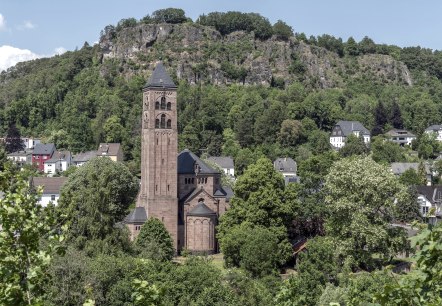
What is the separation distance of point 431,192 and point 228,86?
220 ft

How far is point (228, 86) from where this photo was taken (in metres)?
144

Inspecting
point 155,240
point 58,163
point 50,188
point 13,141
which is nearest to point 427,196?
point 155,240

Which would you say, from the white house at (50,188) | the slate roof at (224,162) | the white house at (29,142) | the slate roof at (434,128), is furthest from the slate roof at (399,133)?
the white house at (50,188)

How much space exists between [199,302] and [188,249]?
26.6 metres

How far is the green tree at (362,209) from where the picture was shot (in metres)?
46.2

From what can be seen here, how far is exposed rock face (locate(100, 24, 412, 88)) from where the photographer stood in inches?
5684

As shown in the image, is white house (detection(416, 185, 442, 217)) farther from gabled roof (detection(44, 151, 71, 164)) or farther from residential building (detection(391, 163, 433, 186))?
gabled roof (detection(44, 151, 71, 164))

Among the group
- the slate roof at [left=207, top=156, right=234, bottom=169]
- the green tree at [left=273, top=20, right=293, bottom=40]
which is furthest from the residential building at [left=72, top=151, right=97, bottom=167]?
the green tree at [left=273, top=20, right=293, bottom=40]

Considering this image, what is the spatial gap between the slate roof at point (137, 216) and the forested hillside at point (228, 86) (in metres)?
38.3

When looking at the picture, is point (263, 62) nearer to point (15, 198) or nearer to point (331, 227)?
point (331, 227)

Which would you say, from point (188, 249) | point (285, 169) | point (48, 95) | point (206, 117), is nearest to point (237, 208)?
point (188, 249)

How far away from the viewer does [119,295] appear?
3519cm

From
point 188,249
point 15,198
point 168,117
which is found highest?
point 168,117

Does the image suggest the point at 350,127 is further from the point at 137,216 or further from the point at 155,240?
the point at 155,240
